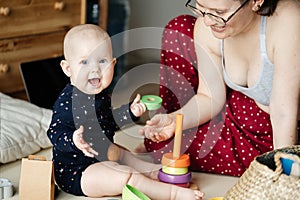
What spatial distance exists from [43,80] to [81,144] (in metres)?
0.95

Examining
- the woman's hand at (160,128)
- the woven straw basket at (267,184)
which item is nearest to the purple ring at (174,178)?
the woman's hand at (160,128)

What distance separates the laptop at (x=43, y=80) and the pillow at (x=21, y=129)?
0.20 metres

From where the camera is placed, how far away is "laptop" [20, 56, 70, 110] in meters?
2.46

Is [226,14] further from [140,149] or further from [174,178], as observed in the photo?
[140,149]

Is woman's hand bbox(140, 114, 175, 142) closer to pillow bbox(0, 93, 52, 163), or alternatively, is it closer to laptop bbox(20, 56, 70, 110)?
pillow bbox(0, 93, 52, 163)

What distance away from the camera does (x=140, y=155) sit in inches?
78.0

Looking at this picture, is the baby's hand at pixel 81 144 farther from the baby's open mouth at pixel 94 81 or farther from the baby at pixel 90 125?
the baby's open mouth at pixel 94 81

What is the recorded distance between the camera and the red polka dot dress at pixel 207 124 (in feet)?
6.15

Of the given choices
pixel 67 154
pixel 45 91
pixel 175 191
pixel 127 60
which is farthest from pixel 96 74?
pixel 127 60

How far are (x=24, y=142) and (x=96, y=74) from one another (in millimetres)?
454

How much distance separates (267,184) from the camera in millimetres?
1302

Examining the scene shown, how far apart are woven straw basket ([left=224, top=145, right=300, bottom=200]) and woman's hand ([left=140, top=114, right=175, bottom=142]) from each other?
0.50 meters

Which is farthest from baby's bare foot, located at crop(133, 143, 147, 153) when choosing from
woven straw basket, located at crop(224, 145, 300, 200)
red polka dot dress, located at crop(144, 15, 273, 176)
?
woven straw basket, located at crop(224, 145, 300, 200)

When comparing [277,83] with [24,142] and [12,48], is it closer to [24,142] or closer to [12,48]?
[24,142]
